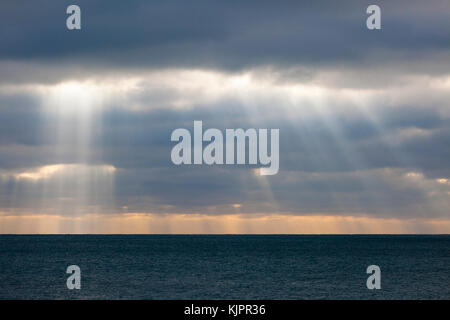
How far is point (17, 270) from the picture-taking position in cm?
10419

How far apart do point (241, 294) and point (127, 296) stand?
13031mm

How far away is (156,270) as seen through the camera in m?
101
